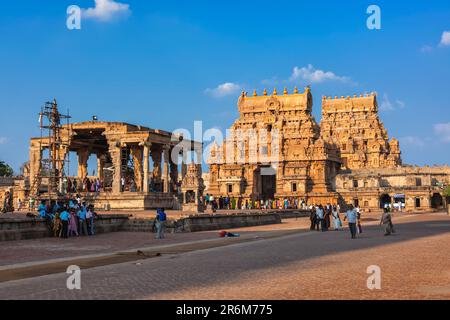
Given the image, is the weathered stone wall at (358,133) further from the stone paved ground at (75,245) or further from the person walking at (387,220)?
the stone paved ground at (75,245)

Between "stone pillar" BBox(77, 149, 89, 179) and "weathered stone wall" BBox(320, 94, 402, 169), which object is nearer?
"stone pillar" BBox(77, 149, 89, 179)

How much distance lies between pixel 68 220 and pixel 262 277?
16.2m

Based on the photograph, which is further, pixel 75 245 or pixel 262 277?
pixel 75 245

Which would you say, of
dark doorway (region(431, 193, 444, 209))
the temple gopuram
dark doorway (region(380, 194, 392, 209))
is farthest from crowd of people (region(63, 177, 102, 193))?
dark doorway (region(431, 193, 444, 209))

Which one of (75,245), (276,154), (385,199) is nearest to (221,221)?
(75,245)

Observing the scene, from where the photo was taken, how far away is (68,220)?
27.1 meters

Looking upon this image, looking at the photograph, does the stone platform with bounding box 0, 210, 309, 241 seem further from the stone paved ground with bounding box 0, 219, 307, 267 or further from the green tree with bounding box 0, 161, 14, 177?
the green tree with bounding box 0, 161, 14, 177

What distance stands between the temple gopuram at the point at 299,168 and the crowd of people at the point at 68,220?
57769 millimetres

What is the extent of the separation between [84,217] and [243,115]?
2898 inches

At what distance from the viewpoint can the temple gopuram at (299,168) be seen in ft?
280

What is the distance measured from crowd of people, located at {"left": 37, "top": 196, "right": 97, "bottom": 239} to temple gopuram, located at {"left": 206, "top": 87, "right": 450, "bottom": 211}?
57769 millimetres

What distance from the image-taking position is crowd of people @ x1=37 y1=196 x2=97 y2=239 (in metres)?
26.7

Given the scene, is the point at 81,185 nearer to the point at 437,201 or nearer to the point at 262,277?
the point at 262,277

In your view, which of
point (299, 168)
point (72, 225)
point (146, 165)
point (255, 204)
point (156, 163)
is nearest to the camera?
point (72, 225)
